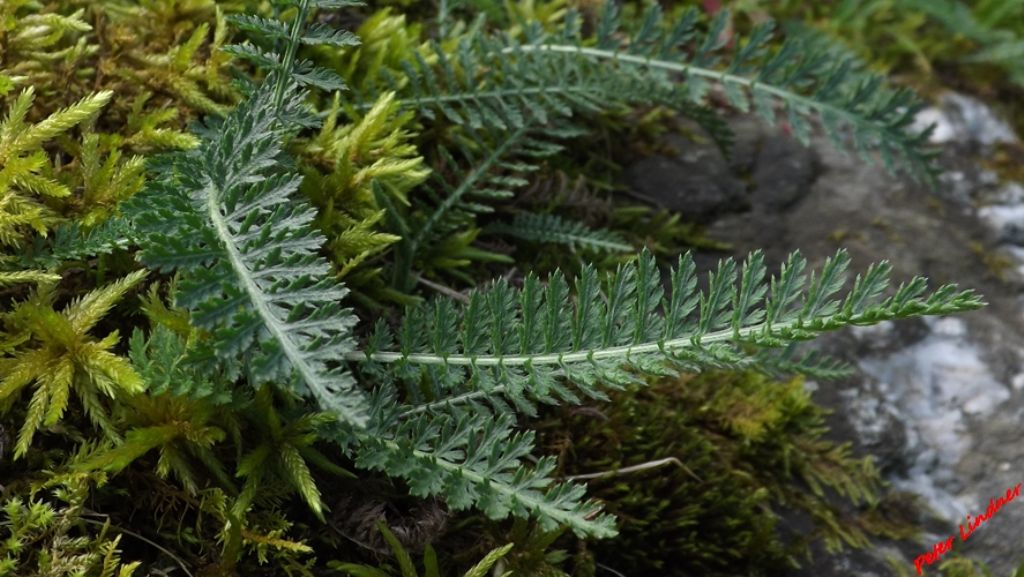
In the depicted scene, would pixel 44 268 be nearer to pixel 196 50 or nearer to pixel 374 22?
pixel 196 50

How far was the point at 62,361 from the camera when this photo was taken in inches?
70.0

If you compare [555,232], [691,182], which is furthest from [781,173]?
[555,232]

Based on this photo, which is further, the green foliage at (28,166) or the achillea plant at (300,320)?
the green foliage at (28,166)

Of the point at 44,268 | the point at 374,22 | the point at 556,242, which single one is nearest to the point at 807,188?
the point at 556,242

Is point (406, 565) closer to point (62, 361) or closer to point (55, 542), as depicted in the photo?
point (55, 542)

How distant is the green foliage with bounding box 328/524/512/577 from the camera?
1.73 metres

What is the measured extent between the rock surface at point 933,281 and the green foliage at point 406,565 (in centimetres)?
101

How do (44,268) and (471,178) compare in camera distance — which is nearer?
(44,268)

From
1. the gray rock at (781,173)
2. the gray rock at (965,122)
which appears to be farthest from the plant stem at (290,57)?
the gray rock at (965,122)

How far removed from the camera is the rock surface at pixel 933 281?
2559 millimetres

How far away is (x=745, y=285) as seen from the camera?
1638 mm

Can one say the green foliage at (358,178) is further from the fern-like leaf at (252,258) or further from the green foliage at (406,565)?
the green foliage at (406,565)

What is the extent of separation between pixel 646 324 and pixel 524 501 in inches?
16.4

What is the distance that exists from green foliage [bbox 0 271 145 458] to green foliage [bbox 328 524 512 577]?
0.55 m
